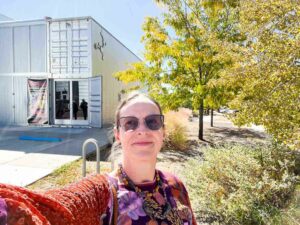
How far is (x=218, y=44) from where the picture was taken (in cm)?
583

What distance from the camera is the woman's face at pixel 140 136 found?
1.38 metres

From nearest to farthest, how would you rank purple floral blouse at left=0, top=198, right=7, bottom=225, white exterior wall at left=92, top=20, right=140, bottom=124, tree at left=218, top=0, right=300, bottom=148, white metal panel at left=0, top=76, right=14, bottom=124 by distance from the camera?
purple floral blouse at left=0, top=198, right=7, bottom=225 < tree at left=218, top=0, right=300, bottom=148 < white exterior wall at left=92, top=20, right=140, bottom=124 < white metal panel at left=0, top=76, right=14, bottom=124

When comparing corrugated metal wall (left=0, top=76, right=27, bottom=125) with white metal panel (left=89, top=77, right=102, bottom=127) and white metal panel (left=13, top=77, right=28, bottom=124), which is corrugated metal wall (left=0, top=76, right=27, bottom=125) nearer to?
white metal panel (left=13, top=77, right=28, bottom=124)

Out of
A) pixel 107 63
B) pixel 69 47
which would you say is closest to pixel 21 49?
pixel 69 47

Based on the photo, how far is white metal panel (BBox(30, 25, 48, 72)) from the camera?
14.9 metres

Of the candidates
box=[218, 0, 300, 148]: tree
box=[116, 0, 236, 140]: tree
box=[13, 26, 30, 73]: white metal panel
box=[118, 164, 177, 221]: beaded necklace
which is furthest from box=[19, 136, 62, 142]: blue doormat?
box=[118, 164, 177, 221]: beaded necklace

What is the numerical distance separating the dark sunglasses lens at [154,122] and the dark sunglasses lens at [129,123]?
0.20 feet

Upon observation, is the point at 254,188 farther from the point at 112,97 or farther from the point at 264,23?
the point at 112,97

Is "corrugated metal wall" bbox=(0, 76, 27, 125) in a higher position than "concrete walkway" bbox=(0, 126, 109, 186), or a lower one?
higher

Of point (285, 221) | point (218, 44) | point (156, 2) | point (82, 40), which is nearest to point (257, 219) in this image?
point (285, 221)

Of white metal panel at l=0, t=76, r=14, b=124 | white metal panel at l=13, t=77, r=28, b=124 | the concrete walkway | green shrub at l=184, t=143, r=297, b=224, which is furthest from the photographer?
white metal panel at l=0, t=76, r=14, b=124

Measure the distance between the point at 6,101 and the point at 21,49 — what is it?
3.15m

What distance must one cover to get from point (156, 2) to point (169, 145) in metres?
A: 5.72

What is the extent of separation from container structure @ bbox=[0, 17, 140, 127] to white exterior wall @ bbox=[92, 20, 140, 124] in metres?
0.06
